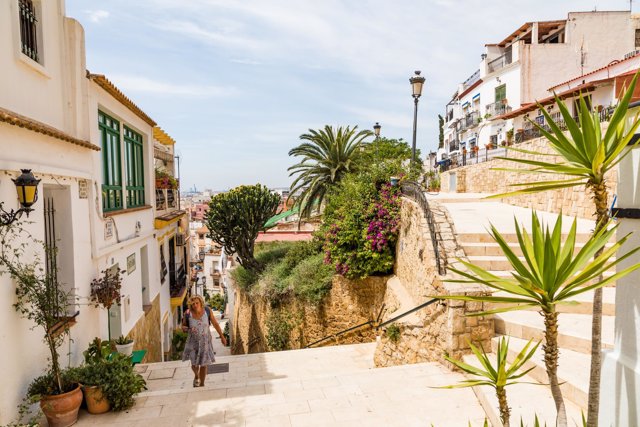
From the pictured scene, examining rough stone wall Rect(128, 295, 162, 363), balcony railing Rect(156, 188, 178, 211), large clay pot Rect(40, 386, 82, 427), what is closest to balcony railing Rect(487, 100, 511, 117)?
balcony railing Rect(156, 188, 178, 211)

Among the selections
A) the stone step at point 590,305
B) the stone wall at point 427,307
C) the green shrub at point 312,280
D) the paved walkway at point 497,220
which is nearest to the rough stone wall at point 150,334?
the green shrub at point 312,280

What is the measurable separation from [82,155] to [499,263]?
793 centimetres

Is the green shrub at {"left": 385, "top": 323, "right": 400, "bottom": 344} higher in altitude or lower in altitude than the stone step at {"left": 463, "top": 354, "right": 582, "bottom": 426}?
lower

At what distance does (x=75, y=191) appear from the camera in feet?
22.2

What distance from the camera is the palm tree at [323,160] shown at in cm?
1892

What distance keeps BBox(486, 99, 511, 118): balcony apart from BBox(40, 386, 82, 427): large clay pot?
28770 millimetres

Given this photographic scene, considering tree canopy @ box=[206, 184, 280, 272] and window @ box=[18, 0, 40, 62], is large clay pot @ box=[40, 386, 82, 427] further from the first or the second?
tree canopy @ box=[206, 184, 280, 272]

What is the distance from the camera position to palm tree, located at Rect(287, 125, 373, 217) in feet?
62.1

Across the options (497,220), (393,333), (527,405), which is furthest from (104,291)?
(497,220)

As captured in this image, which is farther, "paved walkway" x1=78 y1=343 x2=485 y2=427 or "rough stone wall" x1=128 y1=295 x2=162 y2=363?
"rough stone wall" x1=128 y1=295 x2=162 y2=363

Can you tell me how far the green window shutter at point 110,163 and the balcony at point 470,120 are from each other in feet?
88.6

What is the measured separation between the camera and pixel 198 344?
626cm

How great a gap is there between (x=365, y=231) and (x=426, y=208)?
3.46 metres

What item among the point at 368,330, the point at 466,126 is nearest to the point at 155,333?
the point at 368,330
